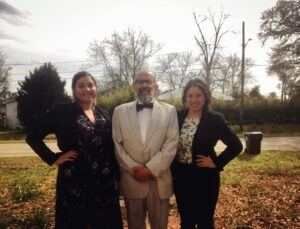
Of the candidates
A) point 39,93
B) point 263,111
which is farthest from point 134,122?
point 263,111

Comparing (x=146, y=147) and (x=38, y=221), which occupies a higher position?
(x=146, y=147)

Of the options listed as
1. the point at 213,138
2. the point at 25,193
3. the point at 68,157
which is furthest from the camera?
the point at 25,193

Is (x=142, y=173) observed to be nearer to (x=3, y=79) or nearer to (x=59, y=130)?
(x=59, y=130)

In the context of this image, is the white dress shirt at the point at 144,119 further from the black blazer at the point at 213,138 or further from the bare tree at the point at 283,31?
the bare tree at the point at 283,31

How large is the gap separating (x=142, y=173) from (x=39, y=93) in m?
28.3

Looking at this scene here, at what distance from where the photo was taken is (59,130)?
383 cm

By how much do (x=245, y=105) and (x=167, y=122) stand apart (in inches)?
1161

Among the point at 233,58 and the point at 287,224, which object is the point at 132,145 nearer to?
the point at 287,224

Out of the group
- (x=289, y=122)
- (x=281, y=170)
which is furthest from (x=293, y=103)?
(x=281, y=170)

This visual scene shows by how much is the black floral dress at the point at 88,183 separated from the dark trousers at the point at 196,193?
2.78ft

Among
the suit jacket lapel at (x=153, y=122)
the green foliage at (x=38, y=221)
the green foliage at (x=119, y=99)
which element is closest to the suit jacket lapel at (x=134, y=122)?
the suit jacket lapel at (x=153, y=122)

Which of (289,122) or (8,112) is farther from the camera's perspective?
(8,112)

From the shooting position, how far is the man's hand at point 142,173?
3.77 meters

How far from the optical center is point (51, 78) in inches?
1203
